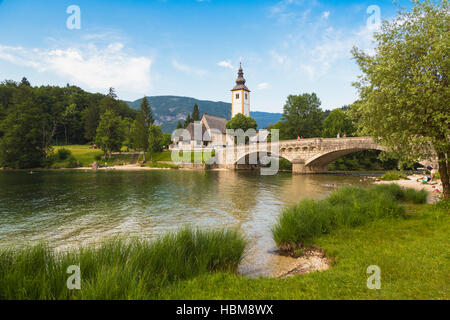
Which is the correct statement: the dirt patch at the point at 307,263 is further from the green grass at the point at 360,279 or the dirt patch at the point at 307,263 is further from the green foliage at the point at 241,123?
the green foliage at the point at 241,123

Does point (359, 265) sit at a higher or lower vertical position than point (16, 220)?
higher

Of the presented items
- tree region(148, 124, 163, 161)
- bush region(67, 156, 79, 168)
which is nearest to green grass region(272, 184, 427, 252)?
bush region(67, 156, 79, 168)

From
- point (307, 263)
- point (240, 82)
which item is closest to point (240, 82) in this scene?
point (240, 82)

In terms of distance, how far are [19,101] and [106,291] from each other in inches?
3381

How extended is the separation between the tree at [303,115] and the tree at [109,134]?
48.9 metres

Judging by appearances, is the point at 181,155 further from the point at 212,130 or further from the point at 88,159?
the point at 88,159

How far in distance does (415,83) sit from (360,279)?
9474 millimetres

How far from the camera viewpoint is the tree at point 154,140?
75938 mm

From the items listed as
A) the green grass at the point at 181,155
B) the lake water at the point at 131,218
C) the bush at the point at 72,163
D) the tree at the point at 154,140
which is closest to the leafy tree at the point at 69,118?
the bush at the point at 72,163

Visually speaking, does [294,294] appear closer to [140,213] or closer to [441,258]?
[441,258]

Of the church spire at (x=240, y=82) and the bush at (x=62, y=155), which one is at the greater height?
the church spire at (x=240, y=82)

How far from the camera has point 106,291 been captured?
13.0 feet

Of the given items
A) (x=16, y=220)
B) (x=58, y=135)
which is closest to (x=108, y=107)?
(x=58, y=135)

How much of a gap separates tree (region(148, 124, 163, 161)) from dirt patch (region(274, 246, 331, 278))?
70.9 m
